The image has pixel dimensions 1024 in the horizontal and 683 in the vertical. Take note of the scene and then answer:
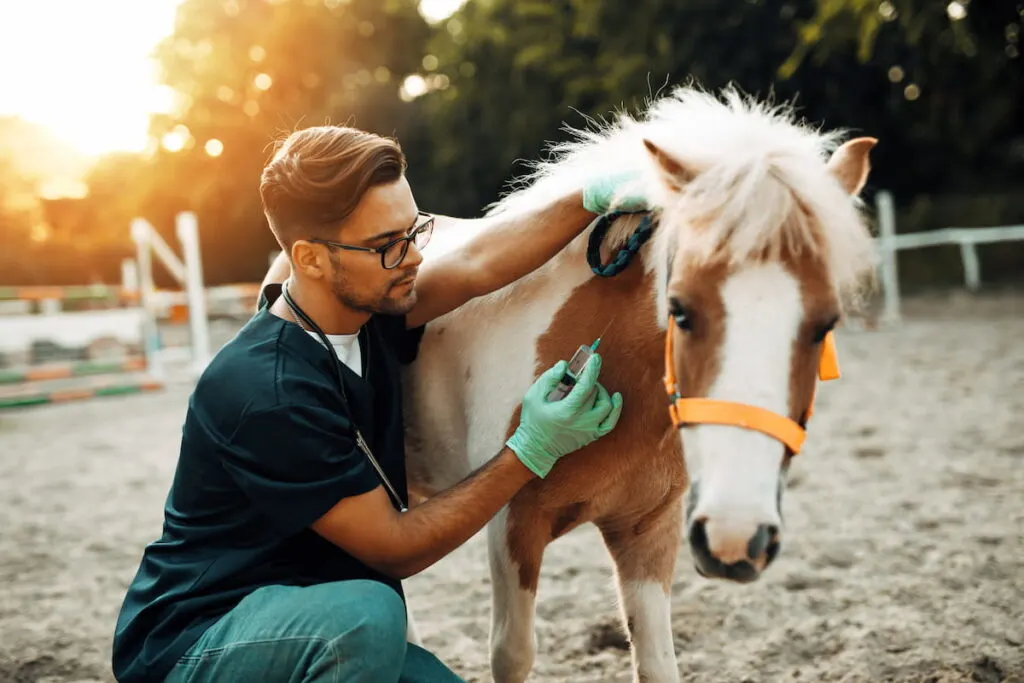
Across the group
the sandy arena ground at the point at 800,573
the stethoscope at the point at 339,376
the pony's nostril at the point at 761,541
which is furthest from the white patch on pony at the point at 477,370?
the sandy arena ground at the point at 800,573

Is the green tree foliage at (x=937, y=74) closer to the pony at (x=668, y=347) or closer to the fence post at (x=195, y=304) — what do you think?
the pony at (x=668, y=347)

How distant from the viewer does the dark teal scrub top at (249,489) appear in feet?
5.12

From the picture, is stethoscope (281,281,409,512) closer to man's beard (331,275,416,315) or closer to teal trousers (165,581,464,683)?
man's beard (331,275,416,315)

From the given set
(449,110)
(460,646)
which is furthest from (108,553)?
(449,110)

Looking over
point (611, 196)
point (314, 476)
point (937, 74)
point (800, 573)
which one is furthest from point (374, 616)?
point (937, 74)

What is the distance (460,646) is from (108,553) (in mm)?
2098

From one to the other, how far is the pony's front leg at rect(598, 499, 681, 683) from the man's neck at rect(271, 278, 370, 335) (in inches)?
31.4

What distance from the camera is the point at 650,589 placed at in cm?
211

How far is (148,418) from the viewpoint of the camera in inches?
315

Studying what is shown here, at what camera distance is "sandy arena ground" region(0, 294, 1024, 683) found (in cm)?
260

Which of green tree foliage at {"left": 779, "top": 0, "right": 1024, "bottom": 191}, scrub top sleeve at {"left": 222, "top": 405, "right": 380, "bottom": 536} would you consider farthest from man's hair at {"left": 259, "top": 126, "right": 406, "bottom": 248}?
green tree foliage at {"left": 779, "top": 0, "right": 1024, "bottom": 191}

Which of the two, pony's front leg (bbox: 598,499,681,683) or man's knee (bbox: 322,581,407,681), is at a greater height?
man's knee (bbox: 322,581,407,681)

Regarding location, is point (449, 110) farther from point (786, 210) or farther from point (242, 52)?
point (786, 210)

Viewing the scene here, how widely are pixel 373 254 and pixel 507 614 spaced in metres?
0.90
